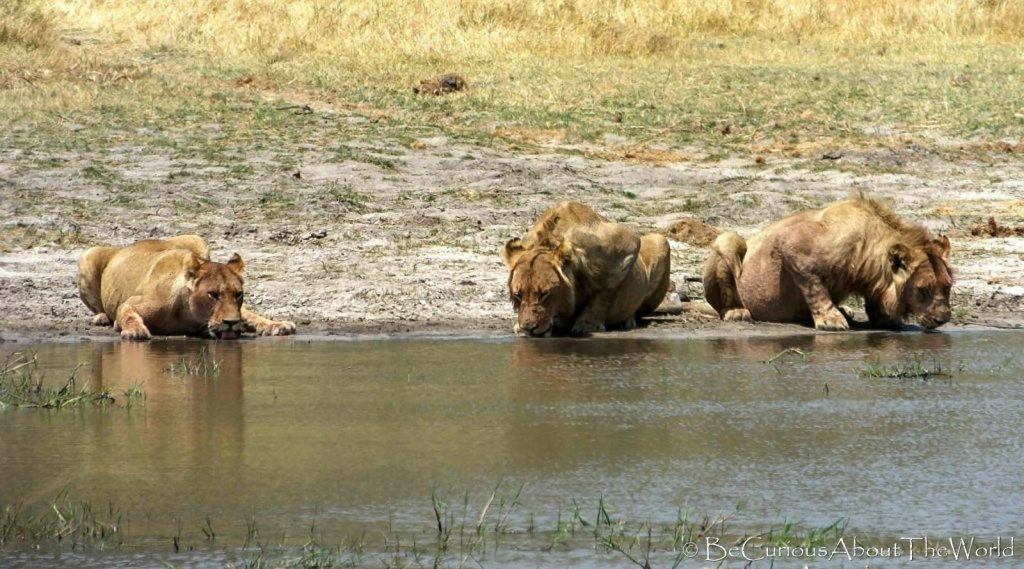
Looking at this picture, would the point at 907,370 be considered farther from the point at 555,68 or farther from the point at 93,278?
the point at 555,68

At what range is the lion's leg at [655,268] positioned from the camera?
12.0m

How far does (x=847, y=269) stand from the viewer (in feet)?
37.8

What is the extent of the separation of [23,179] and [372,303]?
4.63 meters

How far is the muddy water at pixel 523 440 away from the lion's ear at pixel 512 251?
104 centimetres

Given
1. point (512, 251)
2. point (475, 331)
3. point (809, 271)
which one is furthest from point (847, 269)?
point (475, 331)

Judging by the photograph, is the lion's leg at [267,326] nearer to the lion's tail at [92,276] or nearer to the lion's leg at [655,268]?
the lion's tail at [92,276]

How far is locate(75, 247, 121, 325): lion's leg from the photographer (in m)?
11.8

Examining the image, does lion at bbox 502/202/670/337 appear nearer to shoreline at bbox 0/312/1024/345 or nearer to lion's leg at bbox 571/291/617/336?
lion's leg at bbox 571/291/617/336

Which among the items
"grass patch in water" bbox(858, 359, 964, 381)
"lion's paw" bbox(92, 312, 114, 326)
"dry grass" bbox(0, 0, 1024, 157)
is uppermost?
"dry grass" bbox(0, 0, 1024, 157)

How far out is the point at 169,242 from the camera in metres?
12.0

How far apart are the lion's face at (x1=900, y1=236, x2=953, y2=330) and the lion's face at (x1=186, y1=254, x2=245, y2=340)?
180 inches

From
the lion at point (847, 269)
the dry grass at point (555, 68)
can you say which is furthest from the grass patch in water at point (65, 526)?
the dry grass at point (555, 68)

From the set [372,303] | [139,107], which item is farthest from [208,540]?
[139,107]

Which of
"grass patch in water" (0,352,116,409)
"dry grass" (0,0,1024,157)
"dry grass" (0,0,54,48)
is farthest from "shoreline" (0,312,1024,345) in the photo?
"dry grass" (0,0,54,48)
